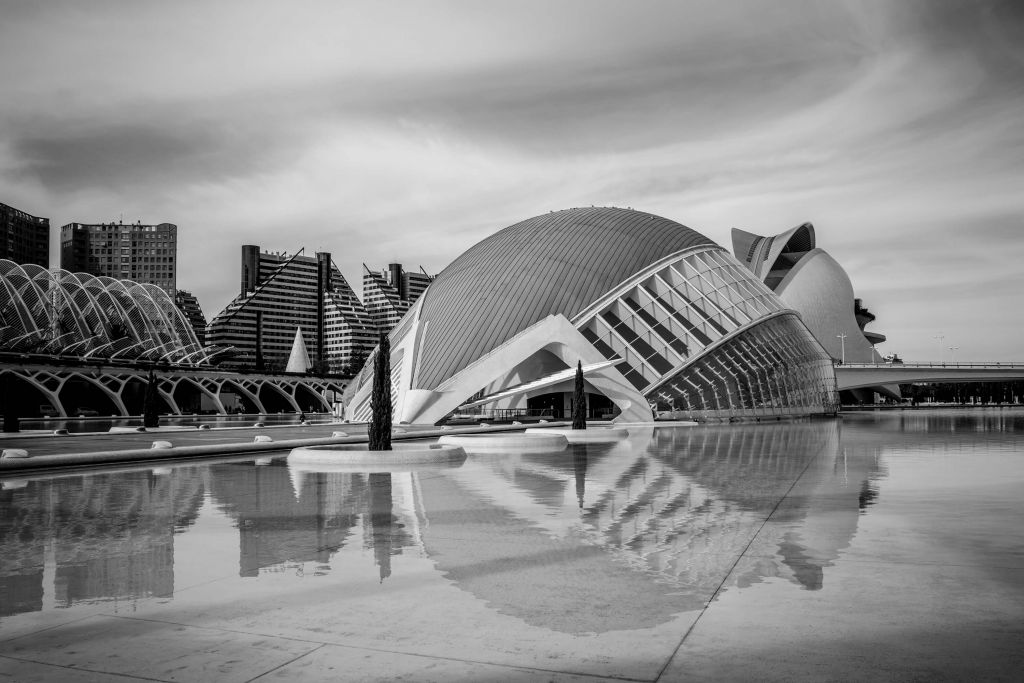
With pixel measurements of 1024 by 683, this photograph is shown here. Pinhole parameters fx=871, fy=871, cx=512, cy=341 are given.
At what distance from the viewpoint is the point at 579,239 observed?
48.1 meters

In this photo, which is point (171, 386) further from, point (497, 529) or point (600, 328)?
point (497, 529)

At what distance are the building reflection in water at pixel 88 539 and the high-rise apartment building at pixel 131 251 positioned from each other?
162 m

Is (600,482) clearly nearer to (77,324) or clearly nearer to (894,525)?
(894,525)

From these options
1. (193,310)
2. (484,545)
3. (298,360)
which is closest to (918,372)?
(298,360)

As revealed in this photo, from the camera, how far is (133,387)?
75875mm

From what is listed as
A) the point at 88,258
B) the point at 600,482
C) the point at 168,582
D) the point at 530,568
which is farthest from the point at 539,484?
the point at 88,258

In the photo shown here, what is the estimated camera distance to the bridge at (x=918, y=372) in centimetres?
8981

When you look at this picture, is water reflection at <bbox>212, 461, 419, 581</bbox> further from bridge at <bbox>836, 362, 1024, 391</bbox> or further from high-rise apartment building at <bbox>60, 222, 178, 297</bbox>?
high-rise apartment building at <bbox>60, 222, 178, 297</bbox>

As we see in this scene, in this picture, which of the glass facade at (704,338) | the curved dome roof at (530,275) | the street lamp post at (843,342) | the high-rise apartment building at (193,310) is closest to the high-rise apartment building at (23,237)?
the high-rise apartment building at (193,310)

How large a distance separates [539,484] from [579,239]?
3540 centimetres

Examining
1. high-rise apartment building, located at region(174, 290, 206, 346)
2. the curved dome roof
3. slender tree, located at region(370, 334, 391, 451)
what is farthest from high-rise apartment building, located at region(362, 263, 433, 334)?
slender tree, located at region(370, 334, 391, 451)

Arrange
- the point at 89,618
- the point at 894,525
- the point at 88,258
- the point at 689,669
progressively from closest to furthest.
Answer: the point at 689,669, the point at 89,618, the point at 894,525, the point at 88,258

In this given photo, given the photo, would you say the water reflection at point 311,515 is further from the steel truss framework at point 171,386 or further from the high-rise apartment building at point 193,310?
the high-rise apartment building at point 193,310

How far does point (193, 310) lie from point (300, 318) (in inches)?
859
